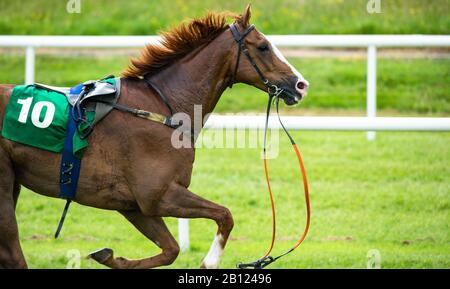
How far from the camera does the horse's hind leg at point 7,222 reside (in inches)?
195

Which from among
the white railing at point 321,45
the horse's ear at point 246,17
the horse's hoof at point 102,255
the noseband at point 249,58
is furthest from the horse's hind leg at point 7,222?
the white railing at point 321,45

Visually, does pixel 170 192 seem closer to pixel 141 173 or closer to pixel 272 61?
pixel 141 173

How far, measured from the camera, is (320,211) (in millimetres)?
7711

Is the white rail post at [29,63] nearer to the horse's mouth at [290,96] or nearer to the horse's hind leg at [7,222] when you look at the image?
the horse's hind leg at [7,222]

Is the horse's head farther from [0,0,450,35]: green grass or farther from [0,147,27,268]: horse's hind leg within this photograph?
[0,0,450,35]: green grass

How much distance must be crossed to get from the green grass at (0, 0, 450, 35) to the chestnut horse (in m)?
7.82

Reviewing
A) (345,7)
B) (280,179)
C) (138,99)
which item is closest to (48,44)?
(280,179)

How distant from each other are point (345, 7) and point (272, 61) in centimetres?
910

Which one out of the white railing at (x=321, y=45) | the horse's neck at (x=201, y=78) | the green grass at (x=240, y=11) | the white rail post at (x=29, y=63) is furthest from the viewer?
the green grass at (x=240, y=11)

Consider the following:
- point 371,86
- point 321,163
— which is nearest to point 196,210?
point 321,163

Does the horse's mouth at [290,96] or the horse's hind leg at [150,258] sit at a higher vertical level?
the horse's mouth at [290,96]

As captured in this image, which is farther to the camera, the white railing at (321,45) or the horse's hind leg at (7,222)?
the white railing at (321,45)

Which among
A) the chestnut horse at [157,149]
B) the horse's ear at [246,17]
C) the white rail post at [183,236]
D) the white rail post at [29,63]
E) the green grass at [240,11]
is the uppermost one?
the green grass at [240,11]

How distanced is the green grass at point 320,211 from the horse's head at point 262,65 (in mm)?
1817
